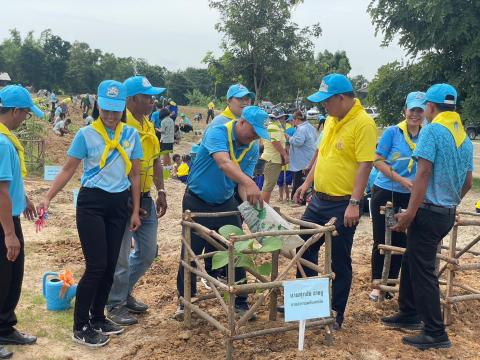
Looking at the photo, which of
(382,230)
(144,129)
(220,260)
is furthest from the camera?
(382,230)

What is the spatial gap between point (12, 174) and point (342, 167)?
2.15 meters

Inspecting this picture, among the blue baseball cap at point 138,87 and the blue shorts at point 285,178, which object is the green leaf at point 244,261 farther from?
the blue shorts at point 285,178

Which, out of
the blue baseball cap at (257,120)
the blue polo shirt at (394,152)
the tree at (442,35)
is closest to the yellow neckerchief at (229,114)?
the blue polo shirt at (394,152)

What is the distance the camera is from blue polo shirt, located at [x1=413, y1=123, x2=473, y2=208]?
128 inches

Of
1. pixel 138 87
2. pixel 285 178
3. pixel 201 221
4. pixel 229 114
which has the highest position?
pixel 138 87

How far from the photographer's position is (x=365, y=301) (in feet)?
14.7

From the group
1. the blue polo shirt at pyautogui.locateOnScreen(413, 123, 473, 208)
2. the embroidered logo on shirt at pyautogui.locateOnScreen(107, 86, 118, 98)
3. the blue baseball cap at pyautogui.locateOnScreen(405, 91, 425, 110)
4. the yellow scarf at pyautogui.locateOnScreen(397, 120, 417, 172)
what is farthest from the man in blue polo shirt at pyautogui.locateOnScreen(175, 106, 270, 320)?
the blue baseball cap at pyautogui.locateOnScreen(405, 91, 425, 110)

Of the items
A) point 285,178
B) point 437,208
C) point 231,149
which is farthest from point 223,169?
point 285,178

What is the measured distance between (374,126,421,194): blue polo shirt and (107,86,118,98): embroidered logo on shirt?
2276mm

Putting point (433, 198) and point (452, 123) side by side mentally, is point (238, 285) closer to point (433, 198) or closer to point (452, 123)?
point (433, 198)

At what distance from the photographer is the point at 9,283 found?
3363mm

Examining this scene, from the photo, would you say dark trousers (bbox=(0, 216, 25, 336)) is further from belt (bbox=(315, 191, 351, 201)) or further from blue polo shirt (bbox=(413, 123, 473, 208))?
blue polo shirt (bbox=(413, 123, 473, 208))

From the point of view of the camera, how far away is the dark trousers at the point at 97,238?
11.1ft

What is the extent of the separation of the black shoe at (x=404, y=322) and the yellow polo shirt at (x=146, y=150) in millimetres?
2132
